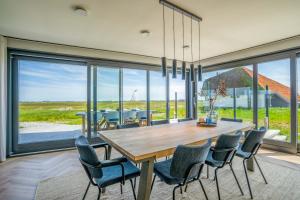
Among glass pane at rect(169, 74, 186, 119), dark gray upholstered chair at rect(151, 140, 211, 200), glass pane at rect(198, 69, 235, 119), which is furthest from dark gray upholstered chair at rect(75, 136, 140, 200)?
glass pane at rect(169, 74, 186, 119)

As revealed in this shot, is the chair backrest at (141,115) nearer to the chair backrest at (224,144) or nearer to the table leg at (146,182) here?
the chair backrest at (224,144)

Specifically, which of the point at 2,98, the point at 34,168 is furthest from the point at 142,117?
the point at 2,98

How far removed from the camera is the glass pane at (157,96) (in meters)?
5.33

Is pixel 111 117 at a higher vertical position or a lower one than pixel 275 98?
lower

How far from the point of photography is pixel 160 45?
3988mm

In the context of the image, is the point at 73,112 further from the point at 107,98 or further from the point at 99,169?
the point at 99,169

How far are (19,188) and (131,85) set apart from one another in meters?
3.42

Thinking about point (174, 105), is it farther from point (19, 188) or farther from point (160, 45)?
point (19, 188)

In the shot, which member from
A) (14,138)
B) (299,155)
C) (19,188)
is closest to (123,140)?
(19,188)

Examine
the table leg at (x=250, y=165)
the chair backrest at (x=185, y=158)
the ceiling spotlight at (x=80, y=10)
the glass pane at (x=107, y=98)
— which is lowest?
the table leg at (x=250, y=165)

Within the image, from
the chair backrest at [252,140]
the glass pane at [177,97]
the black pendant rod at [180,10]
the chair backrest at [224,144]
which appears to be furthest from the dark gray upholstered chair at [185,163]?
the glass pane at [177,97]

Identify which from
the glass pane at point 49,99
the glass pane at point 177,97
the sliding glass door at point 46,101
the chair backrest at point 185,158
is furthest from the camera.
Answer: the glass pane at point 177,97

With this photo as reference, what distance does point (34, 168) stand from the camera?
9.70ft

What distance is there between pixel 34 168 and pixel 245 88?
17.9 feet
